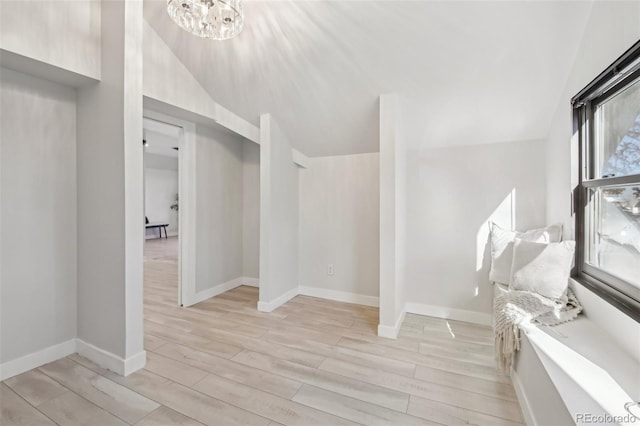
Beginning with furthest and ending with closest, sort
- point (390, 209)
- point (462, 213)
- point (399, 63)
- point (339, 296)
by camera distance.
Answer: point (339, 296)
point (462, 213)
point (390, 209)
point (399, 63)

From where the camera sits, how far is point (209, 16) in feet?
5.47

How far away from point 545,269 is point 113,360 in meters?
2.95

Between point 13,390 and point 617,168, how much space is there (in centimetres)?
375

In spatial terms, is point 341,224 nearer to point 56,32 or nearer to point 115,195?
point 115,195

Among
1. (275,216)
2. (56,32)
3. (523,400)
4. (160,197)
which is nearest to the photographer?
(523,400)

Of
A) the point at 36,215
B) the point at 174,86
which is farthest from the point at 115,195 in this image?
the point at 174,86

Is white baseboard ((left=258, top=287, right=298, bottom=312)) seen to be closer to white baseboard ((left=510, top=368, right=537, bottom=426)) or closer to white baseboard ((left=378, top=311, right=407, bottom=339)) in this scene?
white baseboard ((left=378, top=311, right=407, bottom=339))

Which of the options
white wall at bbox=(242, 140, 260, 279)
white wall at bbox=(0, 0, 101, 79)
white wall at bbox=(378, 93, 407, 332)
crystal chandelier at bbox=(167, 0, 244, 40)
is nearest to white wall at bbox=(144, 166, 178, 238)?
white wall at bbox=(242, 140, 260, 279)

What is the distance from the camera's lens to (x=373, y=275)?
306 cm

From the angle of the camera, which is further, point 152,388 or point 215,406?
point 152,388

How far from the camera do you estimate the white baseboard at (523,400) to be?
133cm

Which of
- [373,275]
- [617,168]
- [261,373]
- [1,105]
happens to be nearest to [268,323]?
[261,373]

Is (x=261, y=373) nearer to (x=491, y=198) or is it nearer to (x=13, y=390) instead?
(x=13, y=390)

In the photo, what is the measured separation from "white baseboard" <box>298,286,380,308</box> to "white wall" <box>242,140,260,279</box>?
2.76 ft
